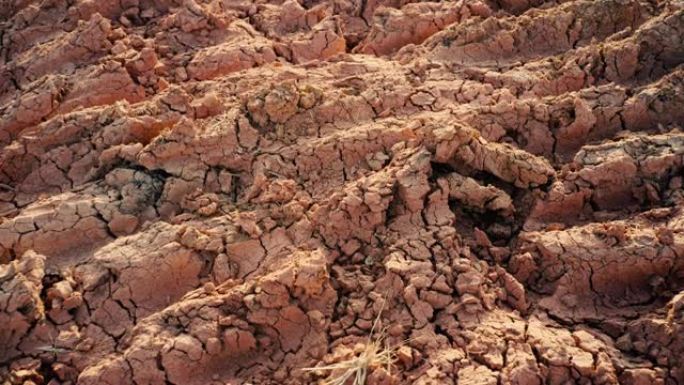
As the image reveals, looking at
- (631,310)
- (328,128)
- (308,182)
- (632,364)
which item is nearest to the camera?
(632,364)

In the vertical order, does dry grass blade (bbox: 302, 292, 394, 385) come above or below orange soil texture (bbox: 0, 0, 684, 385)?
below

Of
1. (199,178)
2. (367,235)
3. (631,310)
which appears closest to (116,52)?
(199,178)

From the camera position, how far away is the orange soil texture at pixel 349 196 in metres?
2.67

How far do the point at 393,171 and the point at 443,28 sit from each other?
1447 mm

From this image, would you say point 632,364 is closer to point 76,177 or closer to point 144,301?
point 144,301

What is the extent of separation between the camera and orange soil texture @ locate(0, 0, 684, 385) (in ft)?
8.77

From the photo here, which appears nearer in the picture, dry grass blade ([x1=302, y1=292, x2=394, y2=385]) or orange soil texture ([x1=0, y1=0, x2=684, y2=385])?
dry grass blade ([x1=302, y1=292, x2=394, y2=385])

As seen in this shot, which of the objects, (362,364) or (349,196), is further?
(349,196)

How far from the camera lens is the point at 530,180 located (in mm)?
3197

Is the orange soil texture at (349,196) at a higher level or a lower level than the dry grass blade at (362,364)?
higher

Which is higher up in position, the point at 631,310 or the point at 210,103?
the point at 210,103

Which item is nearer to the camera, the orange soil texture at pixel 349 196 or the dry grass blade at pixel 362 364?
the dry grass blade at pixel 362 364

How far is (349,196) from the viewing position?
10.1 feet

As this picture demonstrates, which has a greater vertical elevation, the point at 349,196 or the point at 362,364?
the point at 349,196
